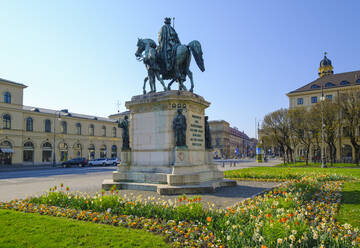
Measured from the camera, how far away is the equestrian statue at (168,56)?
14102 millimetres

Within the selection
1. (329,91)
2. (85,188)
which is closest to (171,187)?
(85,188)

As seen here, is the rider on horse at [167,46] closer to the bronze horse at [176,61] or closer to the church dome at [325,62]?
the bronze horse at [176,61]

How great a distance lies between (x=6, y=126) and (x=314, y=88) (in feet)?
225

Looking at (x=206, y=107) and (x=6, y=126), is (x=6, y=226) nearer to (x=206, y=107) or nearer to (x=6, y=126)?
(x=206, y=107)

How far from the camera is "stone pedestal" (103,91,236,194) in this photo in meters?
12.3

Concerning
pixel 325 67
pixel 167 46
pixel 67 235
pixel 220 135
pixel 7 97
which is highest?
pixel 325 67

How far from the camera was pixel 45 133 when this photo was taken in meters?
58.0

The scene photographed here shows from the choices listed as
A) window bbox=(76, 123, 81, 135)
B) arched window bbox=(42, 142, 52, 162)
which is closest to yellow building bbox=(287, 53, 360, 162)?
window bbox=(76, 123, 81, 135)

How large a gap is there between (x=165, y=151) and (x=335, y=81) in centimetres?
6764

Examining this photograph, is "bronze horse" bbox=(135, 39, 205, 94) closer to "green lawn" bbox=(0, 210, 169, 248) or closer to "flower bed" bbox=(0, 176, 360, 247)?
"flower bed" bbox=(0, 176, 360, 247)

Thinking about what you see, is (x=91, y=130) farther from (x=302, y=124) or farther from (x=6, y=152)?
(x=302, y=124)

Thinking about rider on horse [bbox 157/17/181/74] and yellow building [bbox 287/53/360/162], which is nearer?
rider on horse [bbox 157/17/181/74]

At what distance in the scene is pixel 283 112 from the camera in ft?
155

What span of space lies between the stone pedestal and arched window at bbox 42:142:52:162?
50.7 meters
